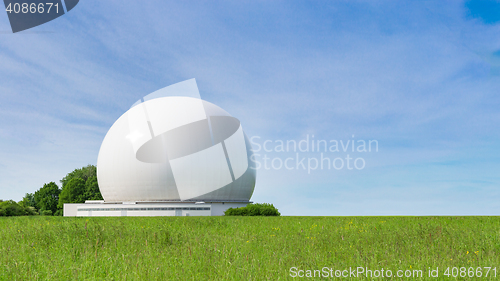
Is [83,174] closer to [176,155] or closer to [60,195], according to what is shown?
[60,195]

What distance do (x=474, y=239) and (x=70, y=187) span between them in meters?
54.8

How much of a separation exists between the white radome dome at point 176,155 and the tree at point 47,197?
21.3 m

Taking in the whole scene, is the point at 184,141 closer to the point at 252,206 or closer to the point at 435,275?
the point at 252,206

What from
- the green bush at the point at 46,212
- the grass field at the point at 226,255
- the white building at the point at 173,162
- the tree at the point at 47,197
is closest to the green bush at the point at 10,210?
the white building at the point at 173,162

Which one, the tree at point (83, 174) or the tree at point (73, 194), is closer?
the tree at point (73, 194)

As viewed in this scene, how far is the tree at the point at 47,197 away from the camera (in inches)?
2188

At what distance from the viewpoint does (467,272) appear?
641cm

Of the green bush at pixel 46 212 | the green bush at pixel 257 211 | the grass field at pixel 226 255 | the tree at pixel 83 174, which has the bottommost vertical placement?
the grass field at pixel 226 255

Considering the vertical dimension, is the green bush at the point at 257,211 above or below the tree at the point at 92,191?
below

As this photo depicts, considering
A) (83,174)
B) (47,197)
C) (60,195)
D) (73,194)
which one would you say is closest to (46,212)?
(60,195)

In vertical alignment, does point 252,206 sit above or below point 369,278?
above

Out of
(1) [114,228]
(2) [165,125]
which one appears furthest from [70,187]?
(1) [114,228]

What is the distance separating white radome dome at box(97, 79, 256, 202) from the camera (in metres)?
35.4

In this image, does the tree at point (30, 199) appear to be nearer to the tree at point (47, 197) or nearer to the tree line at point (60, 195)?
the tree line at point (60, 195)
